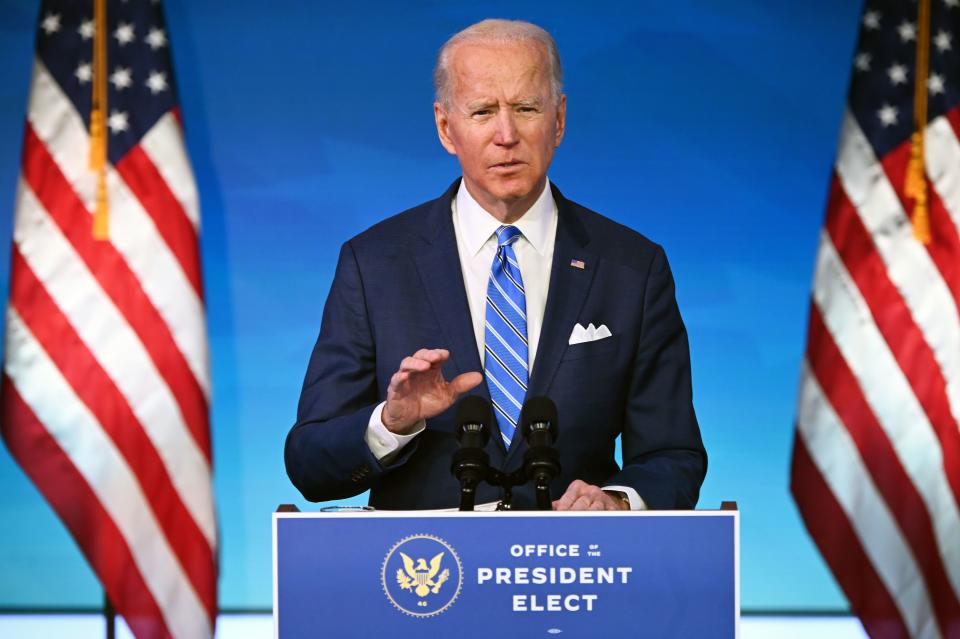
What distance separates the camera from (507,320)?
2.74 meters

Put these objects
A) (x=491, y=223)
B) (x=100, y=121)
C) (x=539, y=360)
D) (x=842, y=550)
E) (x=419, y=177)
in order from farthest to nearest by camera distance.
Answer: (x=419, y=177) < (x=842, y=550) < (x=100, y=121) < (x=491, y=223) < (x=539, y=360)

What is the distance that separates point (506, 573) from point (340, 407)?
34.1 inches

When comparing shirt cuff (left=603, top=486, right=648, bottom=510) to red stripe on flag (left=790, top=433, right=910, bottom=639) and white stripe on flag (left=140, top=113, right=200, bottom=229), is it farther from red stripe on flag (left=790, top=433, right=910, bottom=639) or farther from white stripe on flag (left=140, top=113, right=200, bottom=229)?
white stripe on flag (left=140, top=113, right=200, bottom=229)

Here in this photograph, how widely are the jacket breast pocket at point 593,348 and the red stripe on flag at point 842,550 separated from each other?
191 cm

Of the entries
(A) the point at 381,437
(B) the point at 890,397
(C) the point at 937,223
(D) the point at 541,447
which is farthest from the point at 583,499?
(C) the point at 937,223

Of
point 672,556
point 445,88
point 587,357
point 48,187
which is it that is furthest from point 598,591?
point 48,187

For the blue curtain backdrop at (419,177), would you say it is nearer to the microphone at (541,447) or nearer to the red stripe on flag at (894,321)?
the red stripe on flag at (894,321)

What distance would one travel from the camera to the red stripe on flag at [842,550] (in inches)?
174

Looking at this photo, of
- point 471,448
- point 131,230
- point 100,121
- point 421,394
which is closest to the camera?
point 471,448

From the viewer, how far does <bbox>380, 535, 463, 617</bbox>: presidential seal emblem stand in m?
1.89

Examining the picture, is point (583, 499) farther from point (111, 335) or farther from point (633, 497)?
point (111, 335)

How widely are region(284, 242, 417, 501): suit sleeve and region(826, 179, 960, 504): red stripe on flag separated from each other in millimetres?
2134

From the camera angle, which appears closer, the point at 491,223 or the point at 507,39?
the point at 507,39

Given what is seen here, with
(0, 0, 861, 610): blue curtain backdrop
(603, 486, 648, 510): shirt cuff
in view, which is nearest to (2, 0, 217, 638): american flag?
(0, 0, 861, 610): blue curtain backdrop
